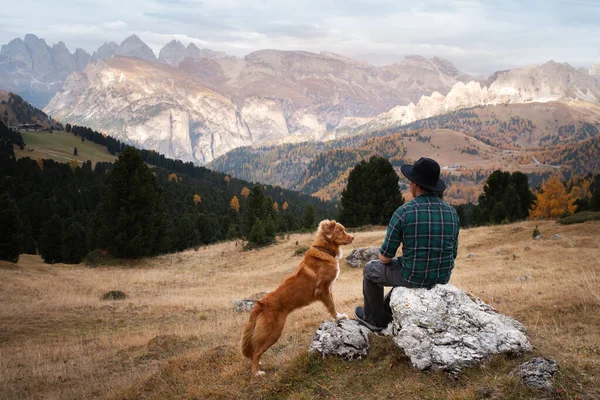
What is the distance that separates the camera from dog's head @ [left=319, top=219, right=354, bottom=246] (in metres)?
8.07

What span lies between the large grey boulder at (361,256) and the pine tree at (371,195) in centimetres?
2076

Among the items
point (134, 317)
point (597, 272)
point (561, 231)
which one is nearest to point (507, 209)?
point (561, 231)

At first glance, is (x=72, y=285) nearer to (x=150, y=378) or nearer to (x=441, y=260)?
(x=150, y=378)

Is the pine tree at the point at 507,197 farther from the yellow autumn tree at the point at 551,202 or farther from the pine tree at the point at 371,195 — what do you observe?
the pine tree at the point at 371,195

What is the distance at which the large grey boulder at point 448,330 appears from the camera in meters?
6.29

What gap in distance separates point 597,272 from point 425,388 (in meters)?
13.3

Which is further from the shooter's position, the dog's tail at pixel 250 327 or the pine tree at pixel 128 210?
the pine tree at pixel 128 210

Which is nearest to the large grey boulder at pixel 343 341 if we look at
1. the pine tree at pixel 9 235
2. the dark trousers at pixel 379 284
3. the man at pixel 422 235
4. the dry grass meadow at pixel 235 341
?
the dry grass meadow at pixel 235 341

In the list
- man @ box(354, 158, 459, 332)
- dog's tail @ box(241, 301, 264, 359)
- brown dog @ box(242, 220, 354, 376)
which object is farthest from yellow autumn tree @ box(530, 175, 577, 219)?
dog's tail @ box(241, 301, 264, 359)

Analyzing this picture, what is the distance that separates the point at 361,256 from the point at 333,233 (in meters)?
20.0

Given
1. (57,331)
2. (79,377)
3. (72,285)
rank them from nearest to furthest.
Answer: (79,377) → (57,331) → (72,285)

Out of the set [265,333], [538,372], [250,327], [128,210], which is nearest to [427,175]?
[538,372]

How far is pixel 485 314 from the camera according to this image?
22.5 ft

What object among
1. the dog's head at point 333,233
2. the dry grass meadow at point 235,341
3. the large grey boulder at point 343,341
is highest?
the dog's head at point 333,233
